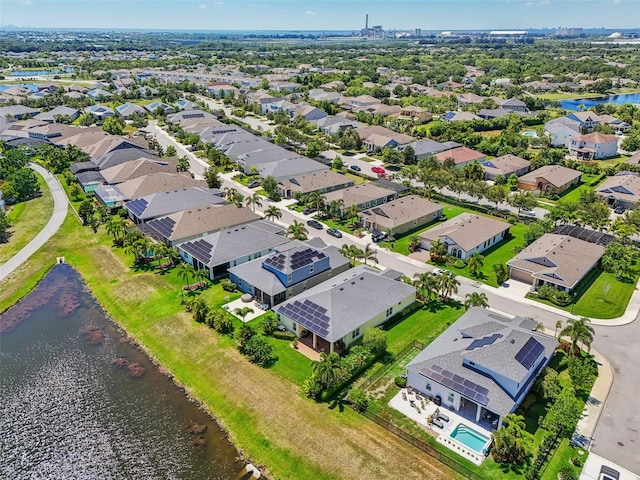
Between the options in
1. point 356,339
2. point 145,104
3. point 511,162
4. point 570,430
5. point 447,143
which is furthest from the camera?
point 145,104

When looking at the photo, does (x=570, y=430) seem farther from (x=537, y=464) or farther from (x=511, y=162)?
(x=511, y=162)

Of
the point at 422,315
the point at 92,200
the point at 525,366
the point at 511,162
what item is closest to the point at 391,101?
the point at 511,162

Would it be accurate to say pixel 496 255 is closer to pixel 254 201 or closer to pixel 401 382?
pixel 401 382

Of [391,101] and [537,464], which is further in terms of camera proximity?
[391,101]

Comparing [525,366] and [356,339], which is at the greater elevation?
[525,366]

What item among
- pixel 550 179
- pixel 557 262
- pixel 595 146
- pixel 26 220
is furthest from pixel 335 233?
pixel 595 146

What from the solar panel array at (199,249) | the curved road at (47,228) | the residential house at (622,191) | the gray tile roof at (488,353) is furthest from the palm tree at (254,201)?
the residential house at (622,191)
